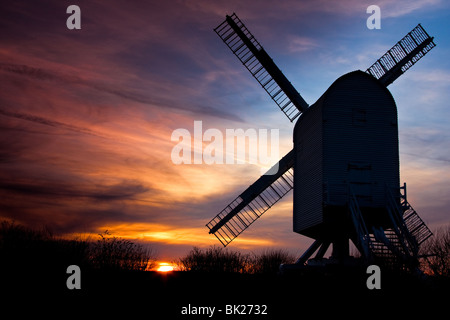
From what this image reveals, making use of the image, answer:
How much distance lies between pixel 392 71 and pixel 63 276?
22.5 m

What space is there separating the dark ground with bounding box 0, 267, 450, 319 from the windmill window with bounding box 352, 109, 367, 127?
917 cm

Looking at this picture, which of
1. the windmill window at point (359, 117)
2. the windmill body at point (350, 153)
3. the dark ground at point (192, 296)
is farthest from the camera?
the windmill window at point (359, 117)

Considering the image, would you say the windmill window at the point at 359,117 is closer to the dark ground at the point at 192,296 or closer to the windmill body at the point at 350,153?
the windmill body at the point at 350,153

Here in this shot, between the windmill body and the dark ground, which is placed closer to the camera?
the dark ground

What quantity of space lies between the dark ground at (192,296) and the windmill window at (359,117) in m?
9.17

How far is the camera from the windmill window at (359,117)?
78.7 ft

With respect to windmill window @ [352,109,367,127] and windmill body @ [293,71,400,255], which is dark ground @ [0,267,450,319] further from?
windmill window @ [352,109,367,127]

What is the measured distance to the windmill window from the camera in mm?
24000

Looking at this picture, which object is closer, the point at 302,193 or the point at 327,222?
the point at 327,222

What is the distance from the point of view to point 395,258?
20.5 m

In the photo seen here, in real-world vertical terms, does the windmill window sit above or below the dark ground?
above

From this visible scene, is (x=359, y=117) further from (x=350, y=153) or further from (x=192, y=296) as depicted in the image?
(x=192, y=296)
